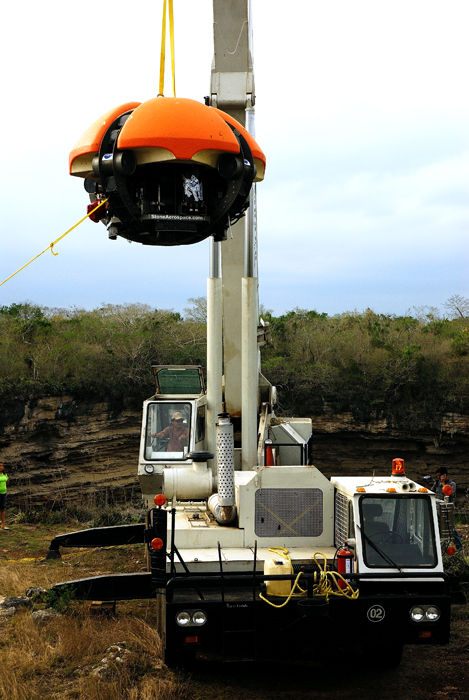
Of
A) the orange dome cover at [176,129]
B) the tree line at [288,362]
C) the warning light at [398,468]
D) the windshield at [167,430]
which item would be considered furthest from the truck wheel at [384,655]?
the tree line at [288,362]

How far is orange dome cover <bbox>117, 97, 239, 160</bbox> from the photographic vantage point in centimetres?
555

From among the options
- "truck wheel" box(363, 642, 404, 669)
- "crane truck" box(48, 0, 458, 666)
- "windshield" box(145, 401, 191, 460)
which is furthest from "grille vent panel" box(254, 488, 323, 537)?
"windshield" box(145, 401, 191, 460)

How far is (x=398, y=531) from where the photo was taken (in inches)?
242

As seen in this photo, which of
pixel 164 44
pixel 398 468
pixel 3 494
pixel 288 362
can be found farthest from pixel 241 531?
pixel 288 362

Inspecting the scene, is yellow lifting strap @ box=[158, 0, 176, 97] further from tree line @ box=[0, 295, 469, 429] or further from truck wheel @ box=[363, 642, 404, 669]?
tree line @ box=[0, 295, 469, 429]

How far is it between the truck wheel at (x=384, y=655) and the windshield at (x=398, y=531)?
0.96 m

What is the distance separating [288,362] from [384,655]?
633 inches

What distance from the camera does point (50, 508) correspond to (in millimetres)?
17750

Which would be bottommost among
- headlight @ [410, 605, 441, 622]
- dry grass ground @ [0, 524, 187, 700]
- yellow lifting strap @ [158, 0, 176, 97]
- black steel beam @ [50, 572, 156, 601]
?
dry grass ground @ [0, 524, 187, 700]

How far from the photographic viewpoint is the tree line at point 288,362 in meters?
20.0

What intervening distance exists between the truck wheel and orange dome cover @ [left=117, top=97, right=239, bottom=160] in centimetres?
475

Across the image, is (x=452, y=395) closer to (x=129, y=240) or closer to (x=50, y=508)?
(x=50, y=508)

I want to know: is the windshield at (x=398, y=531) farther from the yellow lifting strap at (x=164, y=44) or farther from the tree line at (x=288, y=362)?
the tree line at (x=288, y=362)

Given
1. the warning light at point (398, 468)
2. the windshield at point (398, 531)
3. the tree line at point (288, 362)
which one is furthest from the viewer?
the tree line at point (288, 362)
